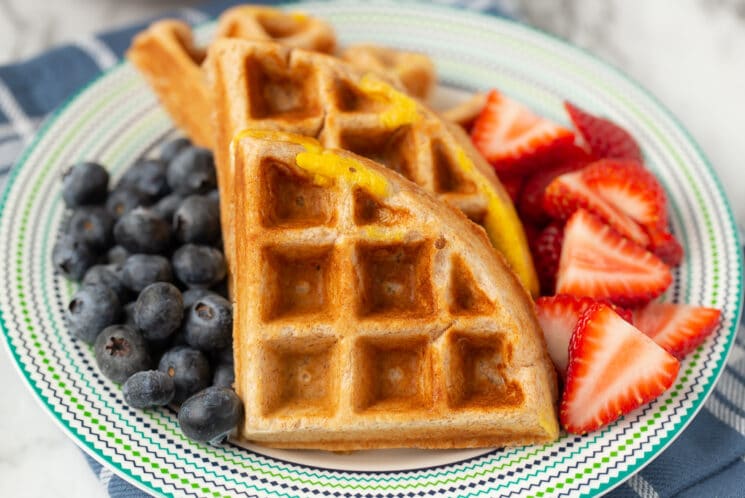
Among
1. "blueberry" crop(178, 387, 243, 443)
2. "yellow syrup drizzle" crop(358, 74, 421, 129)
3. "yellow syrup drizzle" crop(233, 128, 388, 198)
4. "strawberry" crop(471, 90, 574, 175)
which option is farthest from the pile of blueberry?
"strawberry" crop(471, 90, 574, 175)

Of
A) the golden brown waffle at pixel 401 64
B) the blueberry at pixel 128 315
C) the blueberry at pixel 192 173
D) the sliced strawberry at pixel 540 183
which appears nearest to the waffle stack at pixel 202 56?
the golden brown waffle at pixel 401 64

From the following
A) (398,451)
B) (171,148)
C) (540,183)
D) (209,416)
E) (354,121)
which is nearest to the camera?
(209,416)

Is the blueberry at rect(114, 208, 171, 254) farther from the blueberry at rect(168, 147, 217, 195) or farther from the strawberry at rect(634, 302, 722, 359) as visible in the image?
the strawberry at rect(634, 302, 722, 359)

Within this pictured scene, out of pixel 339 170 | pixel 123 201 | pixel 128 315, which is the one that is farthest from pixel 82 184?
pixel 339 170

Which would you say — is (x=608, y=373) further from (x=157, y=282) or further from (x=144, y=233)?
(x=144, y=233)

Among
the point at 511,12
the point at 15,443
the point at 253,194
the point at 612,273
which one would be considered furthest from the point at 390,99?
the point at 511,12

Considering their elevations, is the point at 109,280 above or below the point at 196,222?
below

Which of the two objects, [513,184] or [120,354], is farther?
[513,184]
